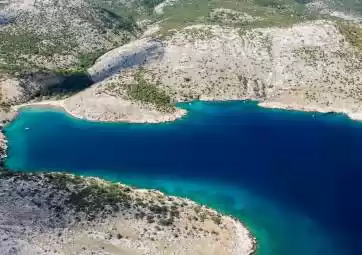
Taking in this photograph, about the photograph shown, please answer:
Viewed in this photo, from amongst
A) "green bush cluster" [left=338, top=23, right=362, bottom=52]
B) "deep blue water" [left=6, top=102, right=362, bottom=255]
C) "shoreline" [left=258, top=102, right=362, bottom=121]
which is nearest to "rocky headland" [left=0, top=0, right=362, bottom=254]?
"shoreline" [left=258, top=102, right=362, bottom=121]

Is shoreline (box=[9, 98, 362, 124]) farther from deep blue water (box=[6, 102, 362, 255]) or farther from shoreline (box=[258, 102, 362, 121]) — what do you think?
deep blue water (box=[6, 102, 362, 255])

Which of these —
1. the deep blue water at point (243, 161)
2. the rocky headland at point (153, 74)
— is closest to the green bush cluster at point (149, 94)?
the rocky headland at point (153, 74)

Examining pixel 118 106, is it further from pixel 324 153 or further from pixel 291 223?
pixel 291 223

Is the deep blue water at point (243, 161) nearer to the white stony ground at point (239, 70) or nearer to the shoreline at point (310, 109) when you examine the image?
the shoreline at point (310, 109)

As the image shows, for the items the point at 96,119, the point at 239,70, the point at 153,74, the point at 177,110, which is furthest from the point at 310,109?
the point at 96,119

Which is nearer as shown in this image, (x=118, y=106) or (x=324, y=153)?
(x=324, y=153)

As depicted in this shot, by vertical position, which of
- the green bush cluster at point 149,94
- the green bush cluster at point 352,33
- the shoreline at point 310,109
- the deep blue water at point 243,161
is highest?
the green bush cluster at point 352,33

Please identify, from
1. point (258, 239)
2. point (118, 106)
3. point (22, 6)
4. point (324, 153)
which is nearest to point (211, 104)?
point (118, 106)
